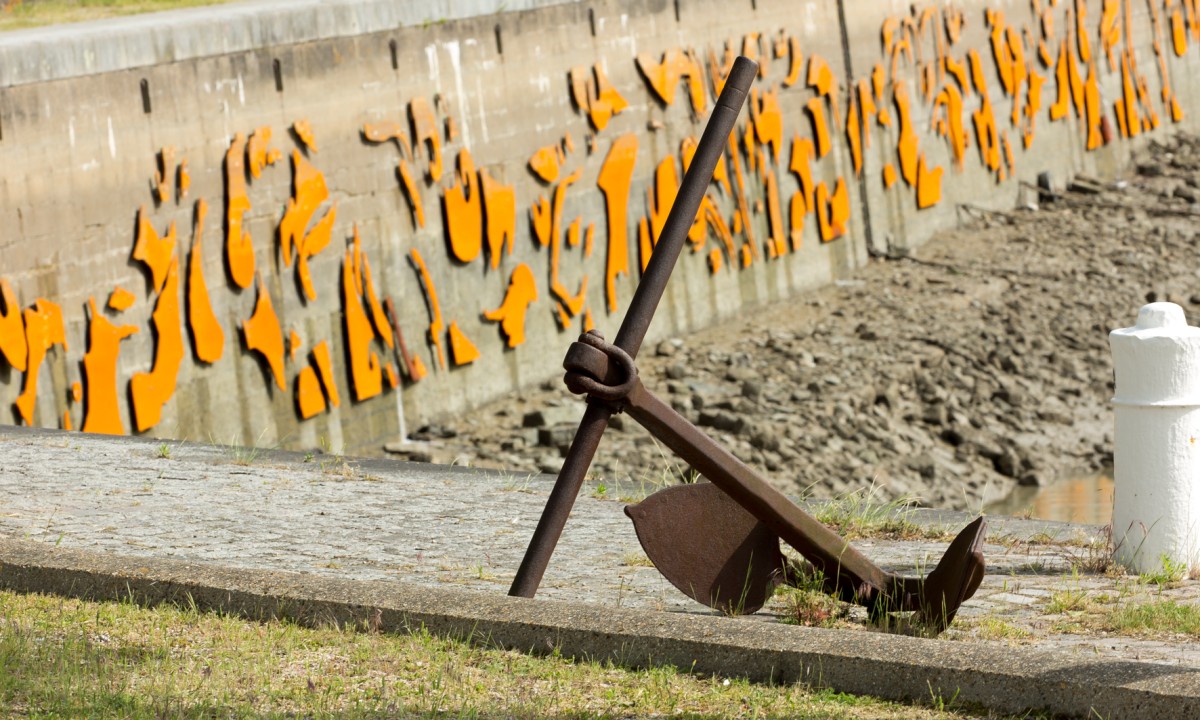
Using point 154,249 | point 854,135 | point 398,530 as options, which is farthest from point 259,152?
point 854,135

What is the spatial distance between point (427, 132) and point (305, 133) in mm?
1318

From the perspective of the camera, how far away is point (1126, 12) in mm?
24219

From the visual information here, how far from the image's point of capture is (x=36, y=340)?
1044 centimetres

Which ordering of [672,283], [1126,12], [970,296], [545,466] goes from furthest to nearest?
1. [1126,12]
2. [970,296]
3. [672,283]
4. [545,466]

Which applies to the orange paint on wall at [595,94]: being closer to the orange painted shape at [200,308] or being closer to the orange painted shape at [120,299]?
the orange painted shape at [200,308]

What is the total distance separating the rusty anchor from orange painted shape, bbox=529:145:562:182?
973 centimetres

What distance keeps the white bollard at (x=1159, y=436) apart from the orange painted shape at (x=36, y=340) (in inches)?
286

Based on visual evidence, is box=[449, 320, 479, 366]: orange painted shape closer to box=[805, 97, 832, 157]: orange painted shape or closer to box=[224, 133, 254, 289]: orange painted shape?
box=[224, 133, 254, 289]: orange painted shape

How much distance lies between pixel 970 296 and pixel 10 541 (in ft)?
45.9

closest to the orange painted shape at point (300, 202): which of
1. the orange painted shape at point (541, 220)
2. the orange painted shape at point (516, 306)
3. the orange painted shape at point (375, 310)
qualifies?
the orange painted shape at point (375, 310)

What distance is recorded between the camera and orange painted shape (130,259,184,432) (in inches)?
434

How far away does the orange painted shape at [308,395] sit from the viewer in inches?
479

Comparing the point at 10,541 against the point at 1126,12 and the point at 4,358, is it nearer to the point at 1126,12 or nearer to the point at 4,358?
the point at 4,358

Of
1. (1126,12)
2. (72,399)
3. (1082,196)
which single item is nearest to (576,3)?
(72,399)
